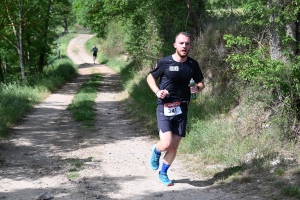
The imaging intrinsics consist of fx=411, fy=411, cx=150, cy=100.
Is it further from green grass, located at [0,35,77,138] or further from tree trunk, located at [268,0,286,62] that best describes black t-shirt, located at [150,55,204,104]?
green grass, located at [0,35,77,138]

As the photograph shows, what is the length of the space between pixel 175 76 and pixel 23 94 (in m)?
11.8

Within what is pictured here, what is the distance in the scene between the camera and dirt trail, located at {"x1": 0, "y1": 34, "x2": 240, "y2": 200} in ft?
19.0

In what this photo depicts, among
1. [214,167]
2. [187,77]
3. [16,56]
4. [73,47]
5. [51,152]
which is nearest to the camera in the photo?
[187,77]

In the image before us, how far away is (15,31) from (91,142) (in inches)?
599

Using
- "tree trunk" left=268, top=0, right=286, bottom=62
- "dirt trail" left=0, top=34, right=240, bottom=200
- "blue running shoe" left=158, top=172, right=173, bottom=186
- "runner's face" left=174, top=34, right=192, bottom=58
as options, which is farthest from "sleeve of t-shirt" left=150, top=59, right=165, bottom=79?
"tree trunk" left=268, top=0, right=286, bottom=62

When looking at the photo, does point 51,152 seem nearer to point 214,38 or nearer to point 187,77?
point 187,77

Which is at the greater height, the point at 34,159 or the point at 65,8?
the point at 65,8

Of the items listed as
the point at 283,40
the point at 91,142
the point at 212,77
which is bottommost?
the point at 91,142

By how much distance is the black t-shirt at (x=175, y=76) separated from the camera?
5.73m

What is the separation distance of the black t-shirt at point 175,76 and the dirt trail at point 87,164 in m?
1.36

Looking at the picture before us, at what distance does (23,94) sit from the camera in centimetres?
1623

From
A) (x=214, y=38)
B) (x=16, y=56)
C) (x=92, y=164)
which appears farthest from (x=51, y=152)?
(x=16, y=56)

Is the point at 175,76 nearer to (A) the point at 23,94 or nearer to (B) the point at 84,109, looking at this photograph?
(B) the point at 84,109

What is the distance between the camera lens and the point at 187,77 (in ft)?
18.9
